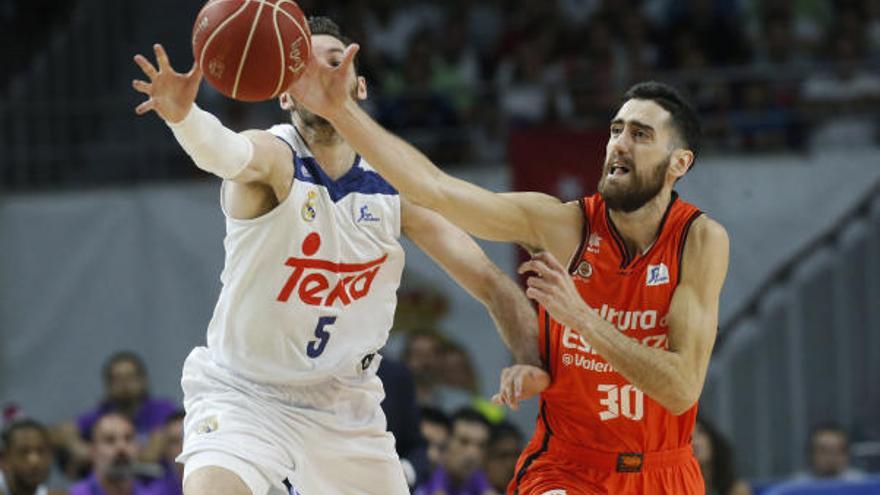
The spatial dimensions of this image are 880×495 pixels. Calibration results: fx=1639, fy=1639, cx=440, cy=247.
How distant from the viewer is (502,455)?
37.3 feet

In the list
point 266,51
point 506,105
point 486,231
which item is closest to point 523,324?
point 486,231

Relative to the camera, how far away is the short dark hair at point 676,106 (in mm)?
7094

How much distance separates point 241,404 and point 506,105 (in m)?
7.55

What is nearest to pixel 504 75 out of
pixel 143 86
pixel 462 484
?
pixel 462 484

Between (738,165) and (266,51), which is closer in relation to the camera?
(266,51)

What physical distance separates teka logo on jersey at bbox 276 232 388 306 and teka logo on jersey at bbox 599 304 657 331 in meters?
1.07

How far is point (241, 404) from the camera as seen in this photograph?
700cm

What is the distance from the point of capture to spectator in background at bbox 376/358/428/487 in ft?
31.1

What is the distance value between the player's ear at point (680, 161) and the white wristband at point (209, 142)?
188cm

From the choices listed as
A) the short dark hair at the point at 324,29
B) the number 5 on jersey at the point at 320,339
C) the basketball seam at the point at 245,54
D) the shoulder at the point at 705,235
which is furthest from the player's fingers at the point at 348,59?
the shoulder at the point at 705,235

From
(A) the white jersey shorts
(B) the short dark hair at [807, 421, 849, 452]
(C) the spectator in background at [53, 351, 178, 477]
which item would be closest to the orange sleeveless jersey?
(A) the white jersey shorts

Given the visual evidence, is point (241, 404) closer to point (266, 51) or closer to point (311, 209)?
point (311, 209)

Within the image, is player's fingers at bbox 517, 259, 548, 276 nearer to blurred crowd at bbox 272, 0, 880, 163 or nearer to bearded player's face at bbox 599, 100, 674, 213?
bearded player's face at bbox 599, 100, 674, 213

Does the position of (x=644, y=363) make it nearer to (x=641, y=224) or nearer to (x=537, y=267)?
(x=537, y=267)
